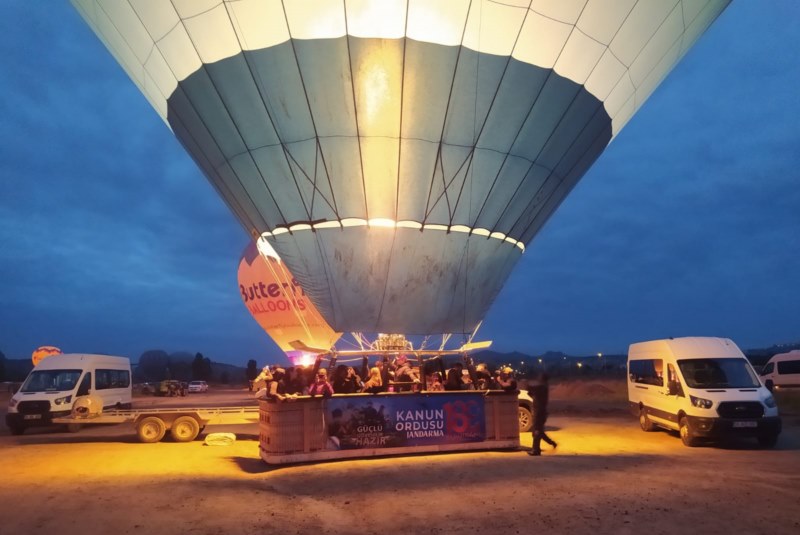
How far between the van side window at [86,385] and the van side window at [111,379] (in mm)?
209

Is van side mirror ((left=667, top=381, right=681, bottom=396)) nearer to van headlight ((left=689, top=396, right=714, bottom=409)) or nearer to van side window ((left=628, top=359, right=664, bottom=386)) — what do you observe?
van headlight ((left=689, top=396, right=714, bottom=409))

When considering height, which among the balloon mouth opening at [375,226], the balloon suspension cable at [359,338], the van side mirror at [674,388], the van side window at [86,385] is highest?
the balloon mouth opening at [375,226]

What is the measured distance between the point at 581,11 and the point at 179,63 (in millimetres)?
7052

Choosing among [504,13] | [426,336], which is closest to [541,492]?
[426,336]

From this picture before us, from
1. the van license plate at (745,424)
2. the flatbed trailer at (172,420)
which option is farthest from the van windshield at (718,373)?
the flatbed trailer at (172,420)

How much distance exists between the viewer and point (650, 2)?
10.0 metres

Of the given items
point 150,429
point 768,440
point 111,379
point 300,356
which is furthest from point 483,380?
point 300,356

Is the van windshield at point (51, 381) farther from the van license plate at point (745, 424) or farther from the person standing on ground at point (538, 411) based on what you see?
the van license plate at point (745, 424)

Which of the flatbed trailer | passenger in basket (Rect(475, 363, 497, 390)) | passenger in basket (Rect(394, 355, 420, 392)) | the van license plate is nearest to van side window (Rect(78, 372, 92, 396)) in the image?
the flatbed trailer

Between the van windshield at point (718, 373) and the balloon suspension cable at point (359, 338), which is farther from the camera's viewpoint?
the balloon suspension cable at point (359, 338)

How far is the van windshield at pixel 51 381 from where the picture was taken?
14531 mm

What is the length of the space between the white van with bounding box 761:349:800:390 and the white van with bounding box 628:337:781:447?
43.7 feet

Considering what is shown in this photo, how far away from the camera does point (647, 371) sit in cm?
1322

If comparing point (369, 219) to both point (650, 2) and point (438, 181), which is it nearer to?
point (438, 181)
